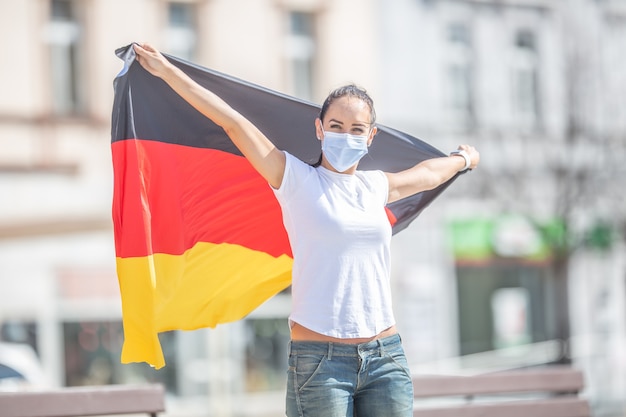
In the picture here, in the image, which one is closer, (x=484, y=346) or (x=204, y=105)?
(x=204, y=105)

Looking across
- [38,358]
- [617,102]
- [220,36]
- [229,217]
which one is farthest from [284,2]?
[229,217]

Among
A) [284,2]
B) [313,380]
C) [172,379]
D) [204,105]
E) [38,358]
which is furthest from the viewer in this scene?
[284,2]

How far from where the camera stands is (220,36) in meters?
19.8

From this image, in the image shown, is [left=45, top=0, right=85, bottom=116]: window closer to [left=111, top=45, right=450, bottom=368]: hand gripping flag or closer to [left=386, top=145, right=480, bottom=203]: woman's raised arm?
[left=111, top=45, right=450, bottom=368]: hand gripping flag

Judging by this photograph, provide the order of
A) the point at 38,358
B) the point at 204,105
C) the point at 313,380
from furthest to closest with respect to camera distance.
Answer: the point at 38,358 < the point at 204,105 < the point at 313,380

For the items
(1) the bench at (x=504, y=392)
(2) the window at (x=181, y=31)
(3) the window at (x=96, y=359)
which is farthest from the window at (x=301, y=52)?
(1) the bench at (x=504, y=392)

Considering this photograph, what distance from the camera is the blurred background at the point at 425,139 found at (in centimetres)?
1770

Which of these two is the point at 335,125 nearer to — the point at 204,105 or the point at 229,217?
the point at 204,105

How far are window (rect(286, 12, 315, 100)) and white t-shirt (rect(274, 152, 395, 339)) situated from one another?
16317mm

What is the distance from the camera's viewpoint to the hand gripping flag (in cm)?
510

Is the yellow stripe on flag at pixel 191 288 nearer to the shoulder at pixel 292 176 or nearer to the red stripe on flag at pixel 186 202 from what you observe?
the red stripe on flag at pixel 186 202

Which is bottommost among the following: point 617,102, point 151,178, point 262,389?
point 262,389

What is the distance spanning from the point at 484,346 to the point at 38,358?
8.46 metres

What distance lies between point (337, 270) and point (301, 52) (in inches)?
663
